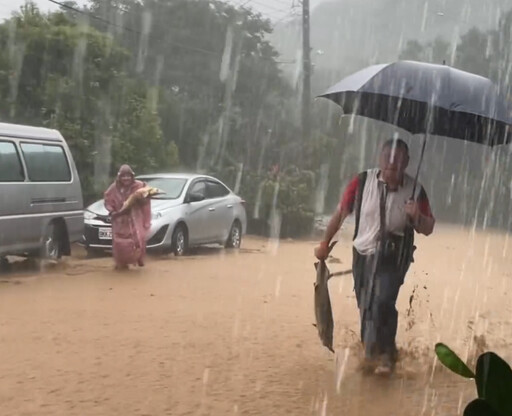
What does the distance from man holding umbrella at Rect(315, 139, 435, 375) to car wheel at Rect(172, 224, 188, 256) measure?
930 centimetres

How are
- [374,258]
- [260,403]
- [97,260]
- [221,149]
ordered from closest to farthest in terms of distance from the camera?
[260,403]
[374,258]
[97,260]
[221,149]

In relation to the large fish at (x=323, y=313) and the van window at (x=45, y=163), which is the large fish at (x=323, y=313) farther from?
the van window at (x=45, y=163)

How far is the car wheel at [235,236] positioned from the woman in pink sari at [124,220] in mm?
5202

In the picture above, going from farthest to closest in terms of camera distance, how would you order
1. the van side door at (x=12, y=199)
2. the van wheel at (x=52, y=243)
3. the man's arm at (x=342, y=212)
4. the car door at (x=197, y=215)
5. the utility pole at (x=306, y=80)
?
the utility pole at (x=306, y=80)
the car door at (x=197, y=215)
the van wheel at (x=52, y=243)
the van side door at (x=12, y=199)
the man's arm at (x=342, y=212)

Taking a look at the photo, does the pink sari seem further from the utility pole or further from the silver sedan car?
the utility pole

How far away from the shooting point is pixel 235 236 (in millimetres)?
17641

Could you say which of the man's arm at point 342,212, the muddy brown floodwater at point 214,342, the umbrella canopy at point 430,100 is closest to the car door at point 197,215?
the muddy brown floodwater at point 214,342

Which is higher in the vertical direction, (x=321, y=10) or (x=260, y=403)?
(x=321, y=10)

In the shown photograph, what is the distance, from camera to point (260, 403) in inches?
202

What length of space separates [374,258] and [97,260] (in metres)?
8.90

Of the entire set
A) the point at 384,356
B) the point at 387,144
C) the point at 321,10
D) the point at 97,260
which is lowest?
the point at 97,260

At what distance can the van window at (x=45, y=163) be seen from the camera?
39.0ft

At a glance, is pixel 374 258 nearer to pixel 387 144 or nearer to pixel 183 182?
pixel 387 144

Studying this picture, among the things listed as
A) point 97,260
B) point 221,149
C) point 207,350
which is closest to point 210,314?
point 207,350
